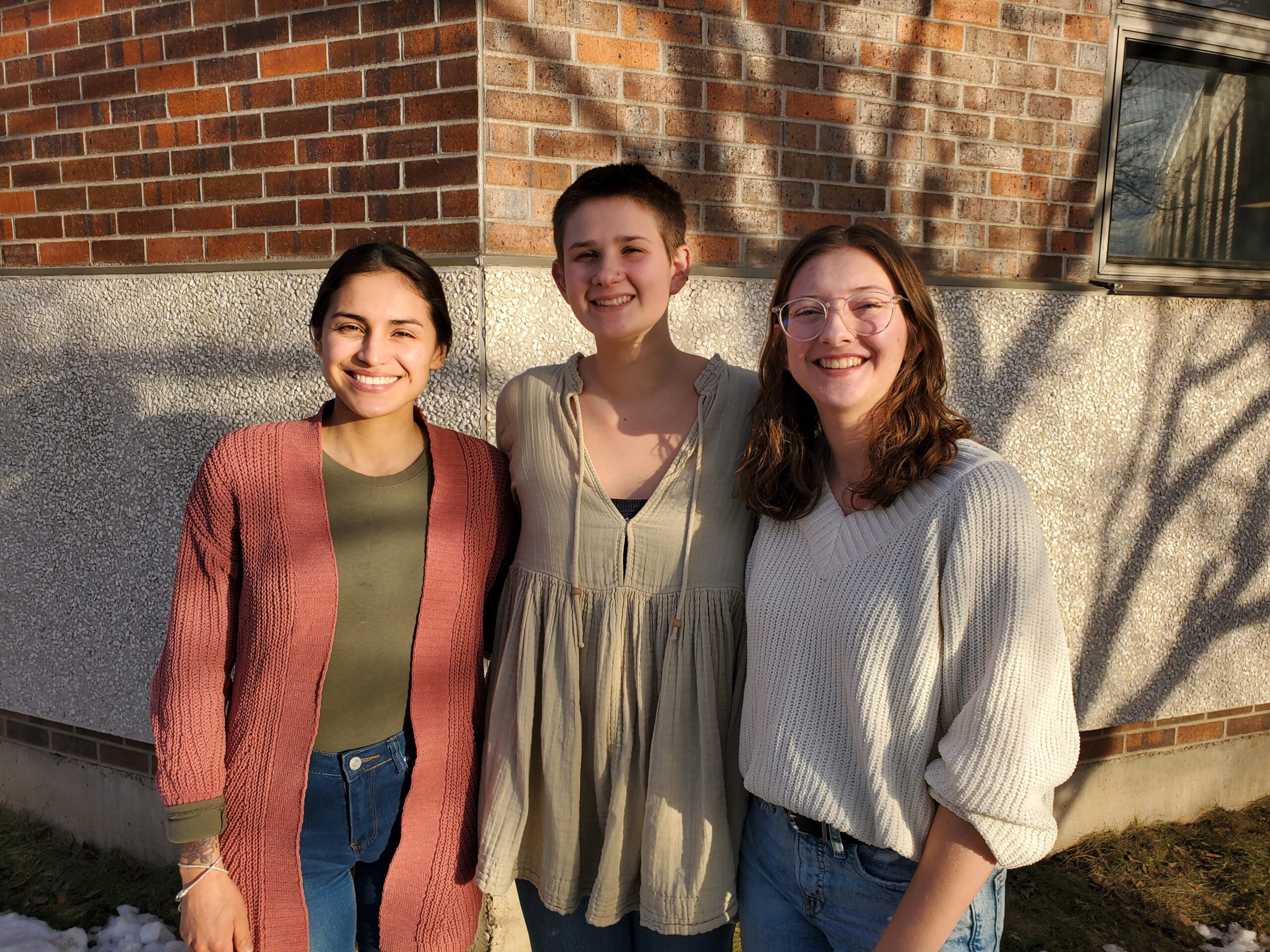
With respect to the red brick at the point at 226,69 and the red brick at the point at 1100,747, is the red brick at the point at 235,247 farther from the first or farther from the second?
the red brick at the point at 1100,747

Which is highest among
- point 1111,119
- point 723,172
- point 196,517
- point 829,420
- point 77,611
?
point 1111,119

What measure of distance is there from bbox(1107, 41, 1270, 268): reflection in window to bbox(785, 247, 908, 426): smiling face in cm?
245

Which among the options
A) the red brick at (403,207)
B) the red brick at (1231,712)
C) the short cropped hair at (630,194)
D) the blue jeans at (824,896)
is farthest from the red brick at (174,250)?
the red brick at (1231,712)

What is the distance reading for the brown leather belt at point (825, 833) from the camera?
157 cm

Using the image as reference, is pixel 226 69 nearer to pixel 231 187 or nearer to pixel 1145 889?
pixel 231 187

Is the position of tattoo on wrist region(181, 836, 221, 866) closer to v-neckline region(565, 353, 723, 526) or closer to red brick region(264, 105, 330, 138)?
v-neckline region(565, 353, 723, 526)

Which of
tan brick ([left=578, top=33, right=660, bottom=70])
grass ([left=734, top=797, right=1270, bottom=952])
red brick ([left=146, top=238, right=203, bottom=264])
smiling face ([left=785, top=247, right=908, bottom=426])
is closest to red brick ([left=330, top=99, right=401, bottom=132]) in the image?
tan brick ([left=578, top=33, right=660, bottom=70])

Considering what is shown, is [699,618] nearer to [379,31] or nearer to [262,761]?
[262,761]

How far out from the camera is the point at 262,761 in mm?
1741

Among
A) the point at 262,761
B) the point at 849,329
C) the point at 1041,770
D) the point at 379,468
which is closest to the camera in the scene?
the point at 1041,770

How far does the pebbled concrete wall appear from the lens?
3068mm

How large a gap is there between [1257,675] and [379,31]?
13.3 feet

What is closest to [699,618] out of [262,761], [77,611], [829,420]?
[829,420]

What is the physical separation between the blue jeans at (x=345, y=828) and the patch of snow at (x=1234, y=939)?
2.77 metres
